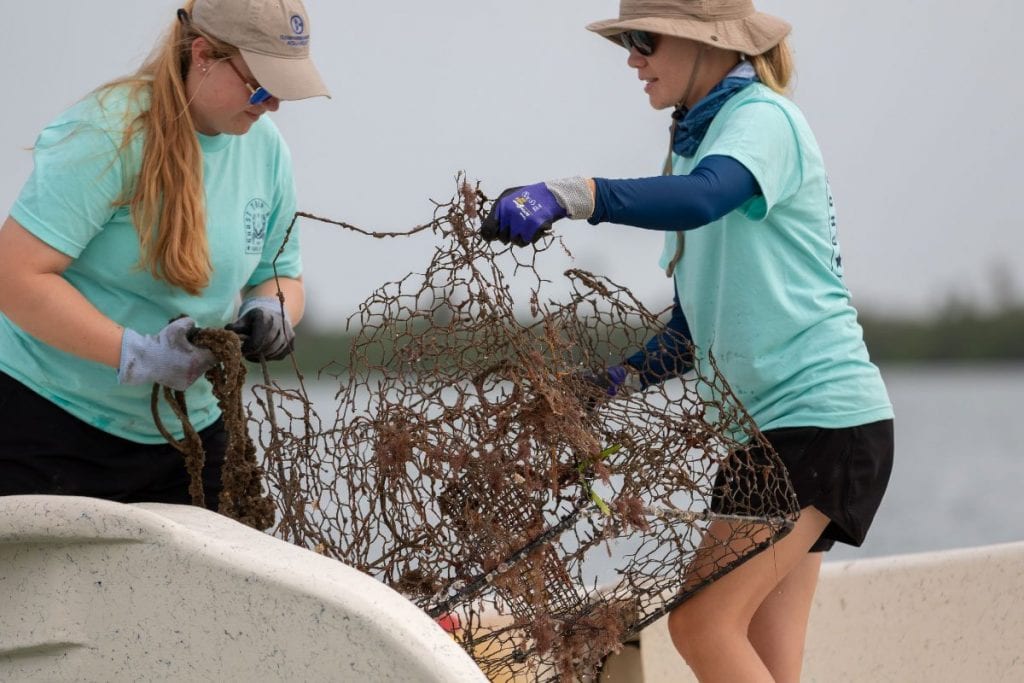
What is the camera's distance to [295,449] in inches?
67.2

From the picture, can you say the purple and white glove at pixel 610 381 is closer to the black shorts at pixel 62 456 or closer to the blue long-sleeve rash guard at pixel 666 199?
the blue long-sleeve rash guard at pixel 666 199

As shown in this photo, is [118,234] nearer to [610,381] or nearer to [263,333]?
[263,333]

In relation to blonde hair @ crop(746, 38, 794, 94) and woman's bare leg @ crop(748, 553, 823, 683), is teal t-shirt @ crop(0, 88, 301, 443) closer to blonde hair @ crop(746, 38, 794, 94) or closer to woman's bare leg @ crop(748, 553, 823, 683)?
blonde hair @ crop(746, 38, 794, 94)

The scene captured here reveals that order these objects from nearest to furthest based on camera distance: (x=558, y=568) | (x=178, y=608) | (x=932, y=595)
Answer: (x=178, y=608) → (x=558, y=568) → (x=932, y=595)

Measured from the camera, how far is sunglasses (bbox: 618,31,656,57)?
5.54 ft

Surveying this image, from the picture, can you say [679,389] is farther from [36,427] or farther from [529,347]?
[36,427]

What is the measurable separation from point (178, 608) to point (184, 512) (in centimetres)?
14

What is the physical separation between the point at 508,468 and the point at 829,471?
421mm

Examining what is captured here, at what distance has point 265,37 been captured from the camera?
164cm

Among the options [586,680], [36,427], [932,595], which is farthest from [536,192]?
[932,595]

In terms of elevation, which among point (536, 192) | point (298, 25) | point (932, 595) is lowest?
point (932, 595)

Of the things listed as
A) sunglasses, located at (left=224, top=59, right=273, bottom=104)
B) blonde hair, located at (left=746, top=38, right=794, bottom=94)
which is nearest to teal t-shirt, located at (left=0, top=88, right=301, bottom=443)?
sunglasses, located at (left=224, top=59, right=273, bottom=104)

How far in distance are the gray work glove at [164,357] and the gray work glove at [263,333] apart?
0.24 ft

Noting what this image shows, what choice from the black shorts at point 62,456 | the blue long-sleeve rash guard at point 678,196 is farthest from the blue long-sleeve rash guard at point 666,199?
the black shorts at point 62,456
